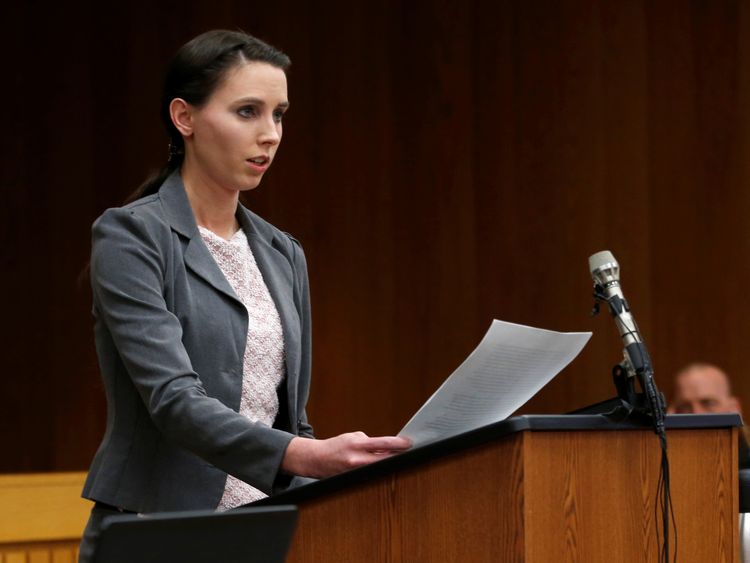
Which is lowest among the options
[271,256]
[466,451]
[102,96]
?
[466,451]

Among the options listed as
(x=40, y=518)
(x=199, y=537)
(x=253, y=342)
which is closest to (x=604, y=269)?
(x=253, y=342)

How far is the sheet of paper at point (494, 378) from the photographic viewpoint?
1.73m

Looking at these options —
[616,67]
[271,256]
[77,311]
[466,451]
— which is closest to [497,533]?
[466,451]

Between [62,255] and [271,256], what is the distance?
3.36 metres

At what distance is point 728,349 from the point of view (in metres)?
5.73

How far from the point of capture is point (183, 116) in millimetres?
2258

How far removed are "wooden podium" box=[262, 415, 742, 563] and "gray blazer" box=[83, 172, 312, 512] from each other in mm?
179

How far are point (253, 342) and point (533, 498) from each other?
0.67 metres

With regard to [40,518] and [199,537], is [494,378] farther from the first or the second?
[40,518]

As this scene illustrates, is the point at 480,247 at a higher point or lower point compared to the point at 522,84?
lower

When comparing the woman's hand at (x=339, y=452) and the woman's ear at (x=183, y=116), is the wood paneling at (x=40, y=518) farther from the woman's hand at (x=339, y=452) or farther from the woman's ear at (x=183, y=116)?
the woman's hand at (x=339, y=452)

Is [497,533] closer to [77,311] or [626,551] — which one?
[626,551]

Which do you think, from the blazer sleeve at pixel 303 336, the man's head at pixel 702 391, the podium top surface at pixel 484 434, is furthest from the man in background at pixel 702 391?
the podium top surface at pixel 484 434

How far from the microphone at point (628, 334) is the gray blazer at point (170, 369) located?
1.69ft
